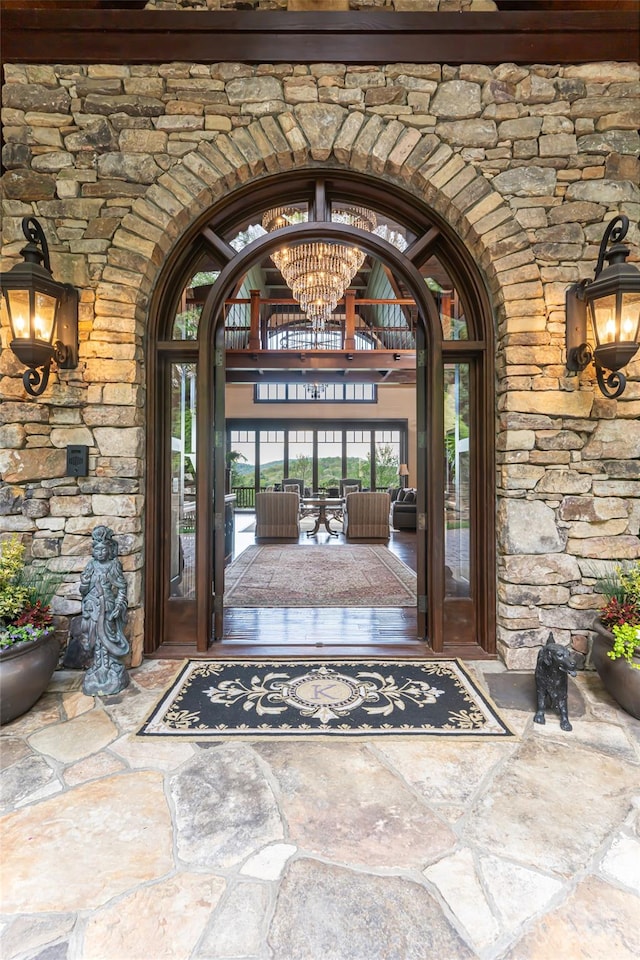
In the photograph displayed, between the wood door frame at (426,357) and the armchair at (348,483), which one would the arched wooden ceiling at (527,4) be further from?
the armchair at (348,483)

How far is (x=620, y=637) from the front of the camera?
7.36 feet

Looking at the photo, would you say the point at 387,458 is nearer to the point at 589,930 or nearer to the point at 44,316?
the point at 44,316

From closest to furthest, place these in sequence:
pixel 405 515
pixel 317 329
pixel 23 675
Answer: pixel 23 675
pixel 317 329
pixel 405 515

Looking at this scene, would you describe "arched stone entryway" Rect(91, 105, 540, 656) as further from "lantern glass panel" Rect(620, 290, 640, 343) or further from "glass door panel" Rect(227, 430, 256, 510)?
"glass door panel" Rect(227, 430, 256, 510)

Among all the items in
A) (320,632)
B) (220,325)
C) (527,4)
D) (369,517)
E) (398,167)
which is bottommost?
(320,632)

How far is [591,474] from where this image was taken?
2738 millimetres

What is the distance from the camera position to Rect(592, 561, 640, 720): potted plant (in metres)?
2.21

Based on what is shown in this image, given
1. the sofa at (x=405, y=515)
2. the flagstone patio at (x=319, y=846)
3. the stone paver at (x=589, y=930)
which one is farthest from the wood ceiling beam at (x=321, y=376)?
the stone paver at (x=589, y=930)

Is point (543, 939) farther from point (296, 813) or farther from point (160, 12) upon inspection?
point (160, 12)

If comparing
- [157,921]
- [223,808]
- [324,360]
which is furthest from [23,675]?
[324,360]

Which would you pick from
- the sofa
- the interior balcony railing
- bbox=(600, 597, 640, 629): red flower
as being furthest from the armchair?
bbox=(600, 597, 640, 629): red flower

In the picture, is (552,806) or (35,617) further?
(35,617)

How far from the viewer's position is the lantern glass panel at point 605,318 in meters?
2.41

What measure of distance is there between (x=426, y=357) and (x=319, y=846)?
8.75ft
